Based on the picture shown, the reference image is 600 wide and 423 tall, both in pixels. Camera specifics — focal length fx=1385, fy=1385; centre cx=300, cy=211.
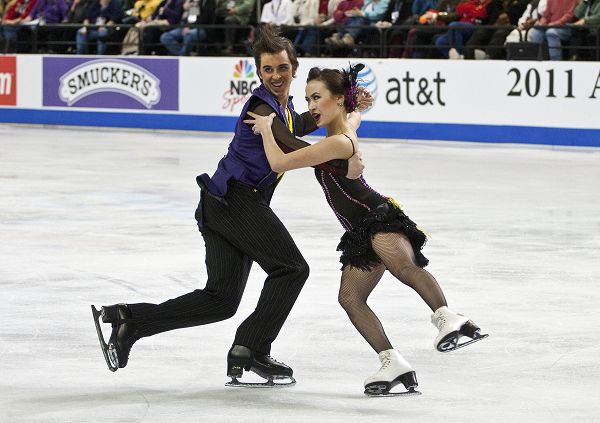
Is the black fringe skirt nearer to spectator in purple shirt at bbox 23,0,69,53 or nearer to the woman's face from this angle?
the woman's face

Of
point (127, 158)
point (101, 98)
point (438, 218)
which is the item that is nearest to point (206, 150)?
point (127, 158)

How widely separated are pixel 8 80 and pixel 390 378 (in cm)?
1914

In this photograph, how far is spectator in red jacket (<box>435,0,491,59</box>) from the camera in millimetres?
18906

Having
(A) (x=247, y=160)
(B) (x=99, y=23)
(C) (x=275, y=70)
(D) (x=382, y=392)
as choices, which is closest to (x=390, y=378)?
(D) (x=382, y=392)

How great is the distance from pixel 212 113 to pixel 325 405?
16.5 m

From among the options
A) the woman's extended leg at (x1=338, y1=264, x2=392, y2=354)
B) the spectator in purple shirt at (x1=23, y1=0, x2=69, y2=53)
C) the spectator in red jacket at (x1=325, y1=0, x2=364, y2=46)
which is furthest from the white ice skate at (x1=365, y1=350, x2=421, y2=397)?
the spectator in purple shirt at (x1=23, y1=0, x2=69, y2=53)

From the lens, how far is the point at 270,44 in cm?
537

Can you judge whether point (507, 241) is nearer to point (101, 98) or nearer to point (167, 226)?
point (167, 226)

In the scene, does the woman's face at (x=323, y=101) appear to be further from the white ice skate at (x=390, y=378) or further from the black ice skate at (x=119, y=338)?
the black ice skate at (x=119, y=338)

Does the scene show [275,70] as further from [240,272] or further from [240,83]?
[240,83]

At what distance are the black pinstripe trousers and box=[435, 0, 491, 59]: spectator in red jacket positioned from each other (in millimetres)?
13810

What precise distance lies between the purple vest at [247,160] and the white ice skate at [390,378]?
847 millimetres

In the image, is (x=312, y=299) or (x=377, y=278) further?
(x=312, y=299)

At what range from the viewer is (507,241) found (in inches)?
386
